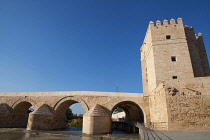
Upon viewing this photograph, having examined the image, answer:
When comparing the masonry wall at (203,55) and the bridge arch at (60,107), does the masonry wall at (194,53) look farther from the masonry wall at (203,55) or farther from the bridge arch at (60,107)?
the bridge arch at (60,107)

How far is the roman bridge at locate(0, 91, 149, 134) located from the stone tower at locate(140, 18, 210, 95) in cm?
373

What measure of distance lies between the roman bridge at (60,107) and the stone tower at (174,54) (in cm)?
373

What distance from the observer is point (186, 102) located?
8.88 metres

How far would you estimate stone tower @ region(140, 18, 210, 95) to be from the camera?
11.8 metres

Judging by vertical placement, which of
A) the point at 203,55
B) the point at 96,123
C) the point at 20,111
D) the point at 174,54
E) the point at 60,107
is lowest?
the point at 96,123

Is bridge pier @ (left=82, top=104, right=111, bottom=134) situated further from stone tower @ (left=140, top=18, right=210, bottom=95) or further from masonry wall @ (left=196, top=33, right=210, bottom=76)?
masonry wall @ (left=196, top=33, right=210, bottom=76)

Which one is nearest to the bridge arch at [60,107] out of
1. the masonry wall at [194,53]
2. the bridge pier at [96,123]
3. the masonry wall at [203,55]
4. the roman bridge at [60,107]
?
the roman bridge at [60,107]

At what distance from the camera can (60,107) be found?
1585cm

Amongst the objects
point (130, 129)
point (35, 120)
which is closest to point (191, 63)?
point (130, 129)

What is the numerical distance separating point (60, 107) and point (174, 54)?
1345 cm

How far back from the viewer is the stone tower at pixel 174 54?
1175 cm

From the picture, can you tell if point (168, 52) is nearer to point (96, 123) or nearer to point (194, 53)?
point (194, 53)

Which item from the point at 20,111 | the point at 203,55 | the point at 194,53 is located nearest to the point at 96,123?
the point at 194,53

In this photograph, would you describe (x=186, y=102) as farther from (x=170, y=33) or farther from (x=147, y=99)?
(x=170, y=33)
